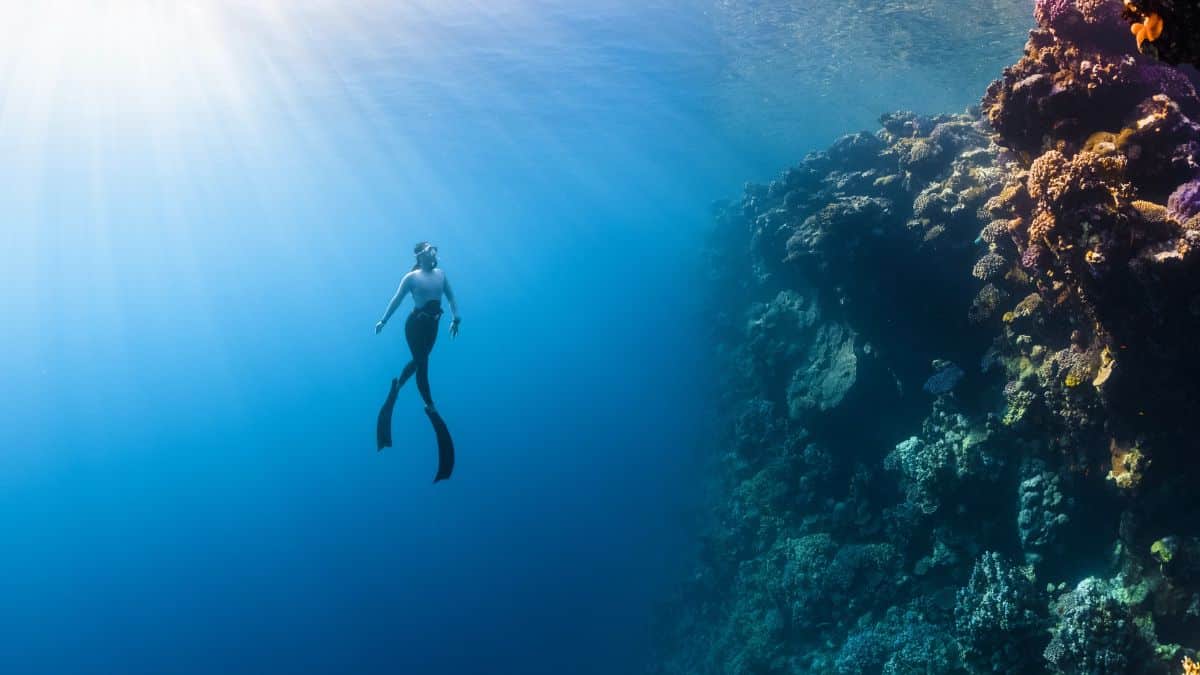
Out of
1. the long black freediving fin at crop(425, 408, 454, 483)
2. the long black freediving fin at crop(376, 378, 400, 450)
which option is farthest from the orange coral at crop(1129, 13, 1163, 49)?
the long black freediving fin at crop(376, 378, 400, 450)

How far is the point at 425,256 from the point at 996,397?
11089mm

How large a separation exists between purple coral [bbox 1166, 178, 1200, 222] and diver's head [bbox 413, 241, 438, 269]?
1115 cm

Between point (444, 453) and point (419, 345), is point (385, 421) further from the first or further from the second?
point (444, 453)

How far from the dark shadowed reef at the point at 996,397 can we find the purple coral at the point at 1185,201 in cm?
3

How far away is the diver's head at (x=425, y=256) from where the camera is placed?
1185cm

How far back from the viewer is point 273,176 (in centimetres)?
5112

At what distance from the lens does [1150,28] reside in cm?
235

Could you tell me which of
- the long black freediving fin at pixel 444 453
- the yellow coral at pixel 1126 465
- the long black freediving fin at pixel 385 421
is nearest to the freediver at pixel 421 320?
the long black freediving fin at pixel 385 421

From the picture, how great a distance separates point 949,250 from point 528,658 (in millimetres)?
23628

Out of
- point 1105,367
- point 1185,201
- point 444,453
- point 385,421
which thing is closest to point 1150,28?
point 1185,201

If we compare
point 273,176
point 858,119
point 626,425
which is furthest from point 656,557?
point 858,119

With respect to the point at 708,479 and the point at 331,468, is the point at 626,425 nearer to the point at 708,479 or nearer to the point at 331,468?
the point at 708,479

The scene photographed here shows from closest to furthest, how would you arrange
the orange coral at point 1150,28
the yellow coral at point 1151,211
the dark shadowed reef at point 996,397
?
the orange coral at point 1150,28 → the yellow coral at point 1151,211 → the dark shadowed reef at point 996,397

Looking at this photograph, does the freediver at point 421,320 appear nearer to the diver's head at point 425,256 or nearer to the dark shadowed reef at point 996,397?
the diver's head at point 425,256
